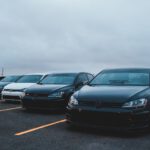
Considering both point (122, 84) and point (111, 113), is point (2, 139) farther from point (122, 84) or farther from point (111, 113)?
point (122, 84)

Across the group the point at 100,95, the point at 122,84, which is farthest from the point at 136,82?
the point at 100,95

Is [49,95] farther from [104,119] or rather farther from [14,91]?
[14,91]

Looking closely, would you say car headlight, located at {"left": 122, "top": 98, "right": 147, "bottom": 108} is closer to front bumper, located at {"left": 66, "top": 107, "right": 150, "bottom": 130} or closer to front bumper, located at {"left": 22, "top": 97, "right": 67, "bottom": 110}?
front bumper, located at {"left": 66, "top": 107, "right": 150, "bottom": 130}

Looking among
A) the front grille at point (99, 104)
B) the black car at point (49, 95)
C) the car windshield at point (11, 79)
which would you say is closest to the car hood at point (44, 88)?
the black car at point (49, 95)

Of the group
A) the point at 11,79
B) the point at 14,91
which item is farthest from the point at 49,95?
the point at 11,79

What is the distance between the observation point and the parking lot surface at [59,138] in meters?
5.27

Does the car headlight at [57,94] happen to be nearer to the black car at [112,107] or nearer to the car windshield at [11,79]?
the black car at [112,107]

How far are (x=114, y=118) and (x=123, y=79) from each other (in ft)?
6.19

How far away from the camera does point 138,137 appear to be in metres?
6.17

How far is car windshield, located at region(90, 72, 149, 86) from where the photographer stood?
24.8 feet

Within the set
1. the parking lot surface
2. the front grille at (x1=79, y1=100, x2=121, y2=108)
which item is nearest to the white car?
the parking lot surface

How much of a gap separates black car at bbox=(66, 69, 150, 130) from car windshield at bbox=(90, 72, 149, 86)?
39 centimetres

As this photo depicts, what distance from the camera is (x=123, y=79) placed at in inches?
307

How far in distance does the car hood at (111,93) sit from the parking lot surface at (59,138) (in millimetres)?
769
